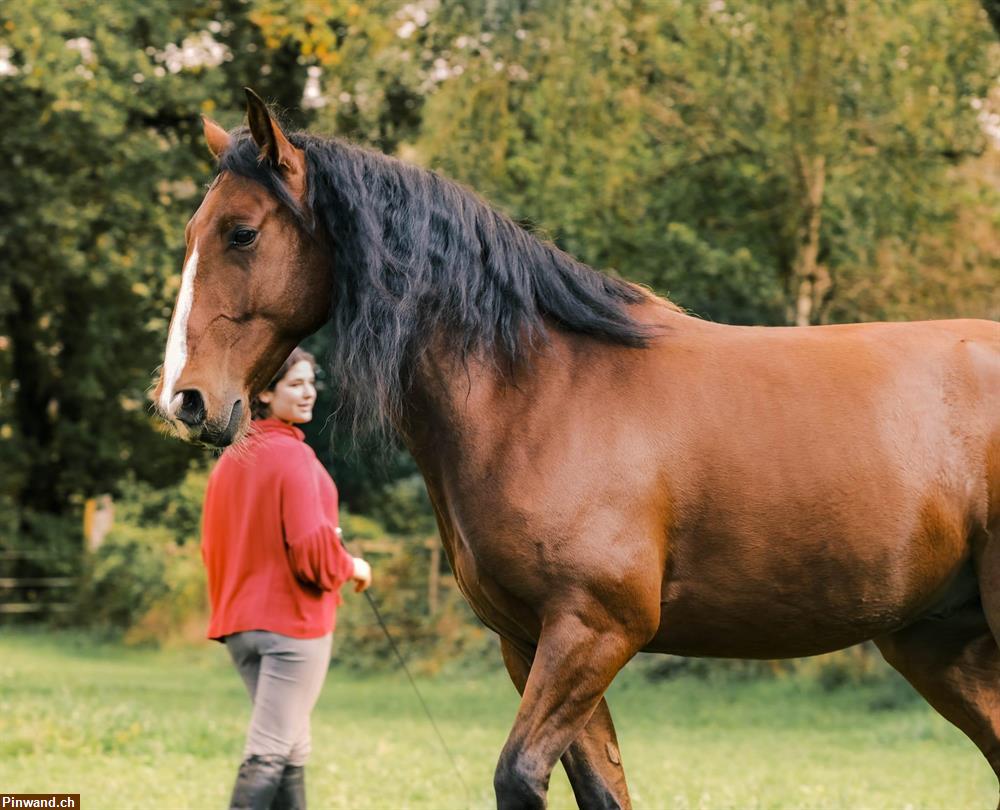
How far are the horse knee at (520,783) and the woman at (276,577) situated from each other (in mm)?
1767

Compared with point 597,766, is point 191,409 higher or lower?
higher

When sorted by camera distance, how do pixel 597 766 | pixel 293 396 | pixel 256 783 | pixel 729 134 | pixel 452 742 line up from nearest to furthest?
1. pixel 597 766
2. pixel 256 783
3. pixel 293 396
4. pixel 452 742
5. pixel 729 134

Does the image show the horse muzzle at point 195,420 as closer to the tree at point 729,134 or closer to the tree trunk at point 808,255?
the tree at point 729,134

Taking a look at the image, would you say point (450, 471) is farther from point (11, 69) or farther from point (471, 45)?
point (11, 69)

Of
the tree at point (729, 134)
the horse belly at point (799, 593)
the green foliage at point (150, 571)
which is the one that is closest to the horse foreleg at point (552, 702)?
the horse belly at point (799, 593)

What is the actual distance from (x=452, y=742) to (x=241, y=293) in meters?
8.72

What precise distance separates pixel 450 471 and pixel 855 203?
1237cm

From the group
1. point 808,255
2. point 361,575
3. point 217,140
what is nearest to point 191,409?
point 217,140

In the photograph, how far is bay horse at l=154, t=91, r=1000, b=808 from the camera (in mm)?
3393

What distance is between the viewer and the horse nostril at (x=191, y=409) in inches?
131

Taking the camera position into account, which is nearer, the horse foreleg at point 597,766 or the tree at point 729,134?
the horse foreleg at point 597,766

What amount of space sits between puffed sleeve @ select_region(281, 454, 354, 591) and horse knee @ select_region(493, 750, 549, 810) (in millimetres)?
1771

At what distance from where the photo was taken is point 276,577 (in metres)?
5.01

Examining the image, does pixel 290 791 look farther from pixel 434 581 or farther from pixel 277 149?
pixel 434 581
